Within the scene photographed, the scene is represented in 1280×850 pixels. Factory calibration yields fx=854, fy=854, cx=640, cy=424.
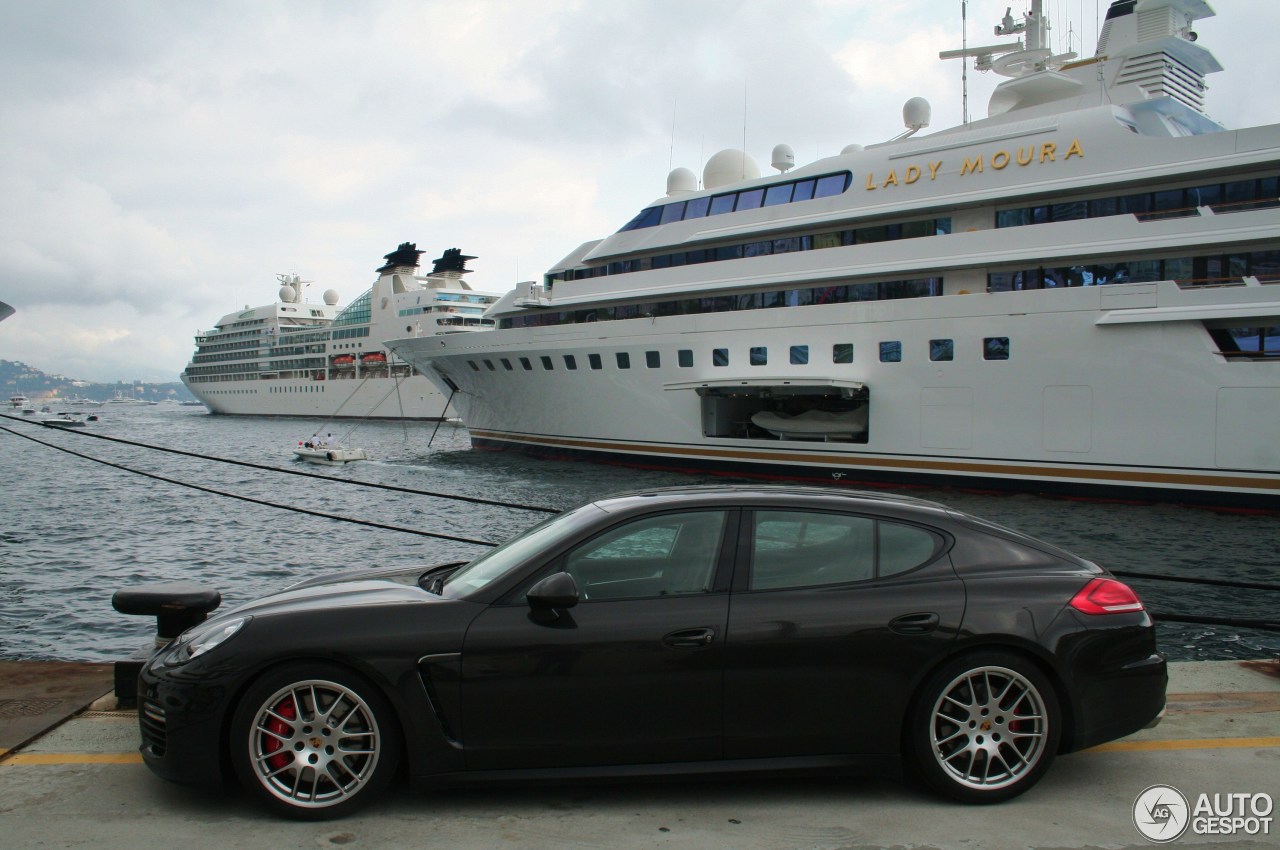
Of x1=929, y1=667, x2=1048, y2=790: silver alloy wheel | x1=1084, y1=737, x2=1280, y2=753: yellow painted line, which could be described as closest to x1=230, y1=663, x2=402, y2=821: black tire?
x1=929, y1=667, x2=1048, y2=790: silver alloy wheel

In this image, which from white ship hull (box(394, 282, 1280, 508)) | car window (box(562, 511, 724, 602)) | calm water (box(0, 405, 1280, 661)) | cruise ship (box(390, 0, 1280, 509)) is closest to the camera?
car window (box(562, 511, 724, 602))

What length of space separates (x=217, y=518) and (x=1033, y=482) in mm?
17995

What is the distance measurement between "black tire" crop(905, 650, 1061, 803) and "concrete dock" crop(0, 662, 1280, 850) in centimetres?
12

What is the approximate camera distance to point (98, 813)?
10.2ft

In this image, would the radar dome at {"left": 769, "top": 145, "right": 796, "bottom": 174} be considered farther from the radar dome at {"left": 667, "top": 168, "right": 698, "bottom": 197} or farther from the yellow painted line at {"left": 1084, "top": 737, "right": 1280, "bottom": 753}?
the yellow painted line at {"left": 1084, "top": 737, "right": 1280, "bottom": 753}

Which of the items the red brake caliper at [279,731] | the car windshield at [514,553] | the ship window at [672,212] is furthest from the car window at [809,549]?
the ship window at [672,212]

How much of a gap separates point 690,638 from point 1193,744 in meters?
2.39

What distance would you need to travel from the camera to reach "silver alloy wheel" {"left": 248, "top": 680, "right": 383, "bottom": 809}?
3.15 meters

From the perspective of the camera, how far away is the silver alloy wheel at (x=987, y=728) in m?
3.25

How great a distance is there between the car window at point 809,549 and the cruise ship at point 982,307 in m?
17.0

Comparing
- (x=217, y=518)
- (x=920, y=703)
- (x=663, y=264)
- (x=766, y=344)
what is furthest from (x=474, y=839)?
(x=663, y=264)

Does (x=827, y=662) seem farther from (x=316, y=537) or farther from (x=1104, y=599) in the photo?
(x=316, y=537)

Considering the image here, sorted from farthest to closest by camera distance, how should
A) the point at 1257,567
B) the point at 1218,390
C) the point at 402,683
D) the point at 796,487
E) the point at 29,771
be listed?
the point at 1218,390, the point at 1257,567, the point at 796,487, the point at 29,771, the point at 402,683

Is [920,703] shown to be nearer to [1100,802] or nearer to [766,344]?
[1100,802]
